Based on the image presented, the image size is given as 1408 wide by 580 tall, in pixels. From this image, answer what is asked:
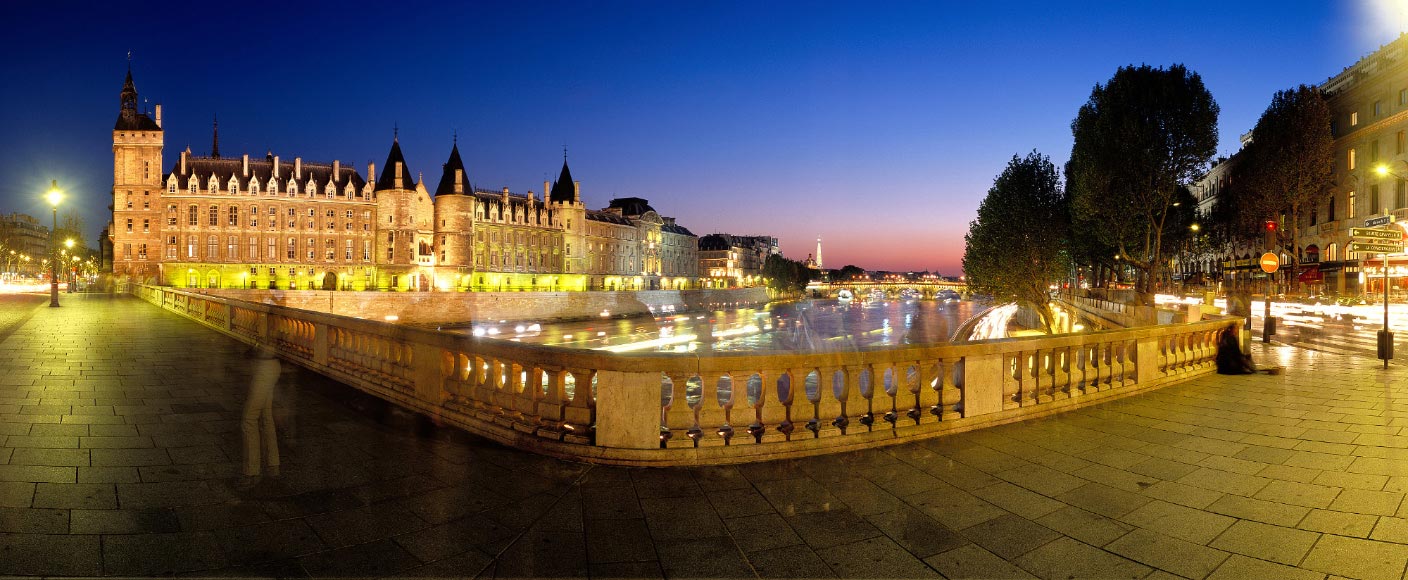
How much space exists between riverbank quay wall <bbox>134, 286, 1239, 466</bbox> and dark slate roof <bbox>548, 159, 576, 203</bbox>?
10310 cm

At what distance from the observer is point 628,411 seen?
17.7ft

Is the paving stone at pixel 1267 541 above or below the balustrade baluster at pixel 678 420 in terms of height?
below

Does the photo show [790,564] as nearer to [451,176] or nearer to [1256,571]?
[1256,571]

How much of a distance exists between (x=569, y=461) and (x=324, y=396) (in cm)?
441

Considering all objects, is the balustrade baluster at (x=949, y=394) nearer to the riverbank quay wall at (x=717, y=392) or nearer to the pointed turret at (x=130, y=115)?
the riverbank quay wall at (x=717, y=392)

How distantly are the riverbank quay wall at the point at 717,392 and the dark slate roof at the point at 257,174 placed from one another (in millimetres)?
89644

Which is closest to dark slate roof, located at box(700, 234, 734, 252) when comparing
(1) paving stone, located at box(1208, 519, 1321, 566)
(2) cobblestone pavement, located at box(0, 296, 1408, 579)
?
(2) cobblestone pavement, located at box(0, 296, 1408, 579)

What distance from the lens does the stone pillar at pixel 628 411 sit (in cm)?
535

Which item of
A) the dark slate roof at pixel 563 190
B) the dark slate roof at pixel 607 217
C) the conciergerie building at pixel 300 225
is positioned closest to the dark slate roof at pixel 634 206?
the dark slate roof at pixel 607 217

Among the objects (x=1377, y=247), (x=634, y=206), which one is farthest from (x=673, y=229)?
(x=1377, y=247)

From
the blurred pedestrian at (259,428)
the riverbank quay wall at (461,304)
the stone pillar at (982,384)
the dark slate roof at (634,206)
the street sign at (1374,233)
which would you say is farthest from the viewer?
the dark slate roof at (634,206)

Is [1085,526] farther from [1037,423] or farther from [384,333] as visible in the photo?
[384,333]

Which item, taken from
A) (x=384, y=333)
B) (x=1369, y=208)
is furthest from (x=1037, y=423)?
(x=1369, y=208)

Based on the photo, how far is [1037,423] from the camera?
6973mm
